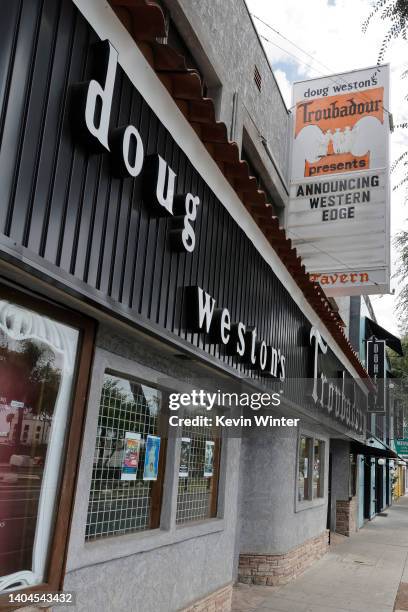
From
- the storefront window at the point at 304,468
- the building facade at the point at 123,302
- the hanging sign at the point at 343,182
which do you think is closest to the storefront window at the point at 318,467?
the storefront window at the point at 304,468

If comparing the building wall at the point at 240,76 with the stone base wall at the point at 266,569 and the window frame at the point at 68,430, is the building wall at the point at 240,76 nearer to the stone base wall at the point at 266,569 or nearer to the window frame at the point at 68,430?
the window frame at the point at 68,430

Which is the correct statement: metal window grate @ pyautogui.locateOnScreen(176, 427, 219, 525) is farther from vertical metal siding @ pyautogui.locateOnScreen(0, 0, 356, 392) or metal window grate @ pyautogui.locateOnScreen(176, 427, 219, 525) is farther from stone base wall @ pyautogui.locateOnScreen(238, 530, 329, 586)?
stone base wall @ pyautogui.locateOnScreen(238, 530, 329, 586)

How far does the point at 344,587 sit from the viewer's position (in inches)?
375

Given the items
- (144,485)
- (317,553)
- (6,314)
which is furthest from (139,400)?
(317,553)

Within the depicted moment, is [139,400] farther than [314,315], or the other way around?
[314,315]

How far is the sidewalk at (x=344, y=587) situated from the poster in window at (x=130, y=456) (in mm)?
3863

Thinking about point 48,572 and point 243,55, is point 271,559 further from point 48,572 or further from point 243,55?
point 243,55

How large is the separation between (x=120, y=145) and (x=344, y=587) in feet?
29.3

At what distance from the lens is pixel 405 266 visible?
284 inches

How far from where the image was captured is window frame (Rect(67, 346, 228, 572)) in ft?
13.5

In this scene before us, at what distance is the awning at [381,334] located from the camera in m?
24.3

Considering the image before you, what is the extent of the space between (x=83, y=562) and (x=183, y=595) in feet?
6.55

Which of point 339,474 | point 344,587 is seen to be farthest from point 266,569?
point 339,474

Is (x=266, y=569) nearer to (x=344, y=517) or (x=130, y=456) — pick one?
(x=130, y=456)
